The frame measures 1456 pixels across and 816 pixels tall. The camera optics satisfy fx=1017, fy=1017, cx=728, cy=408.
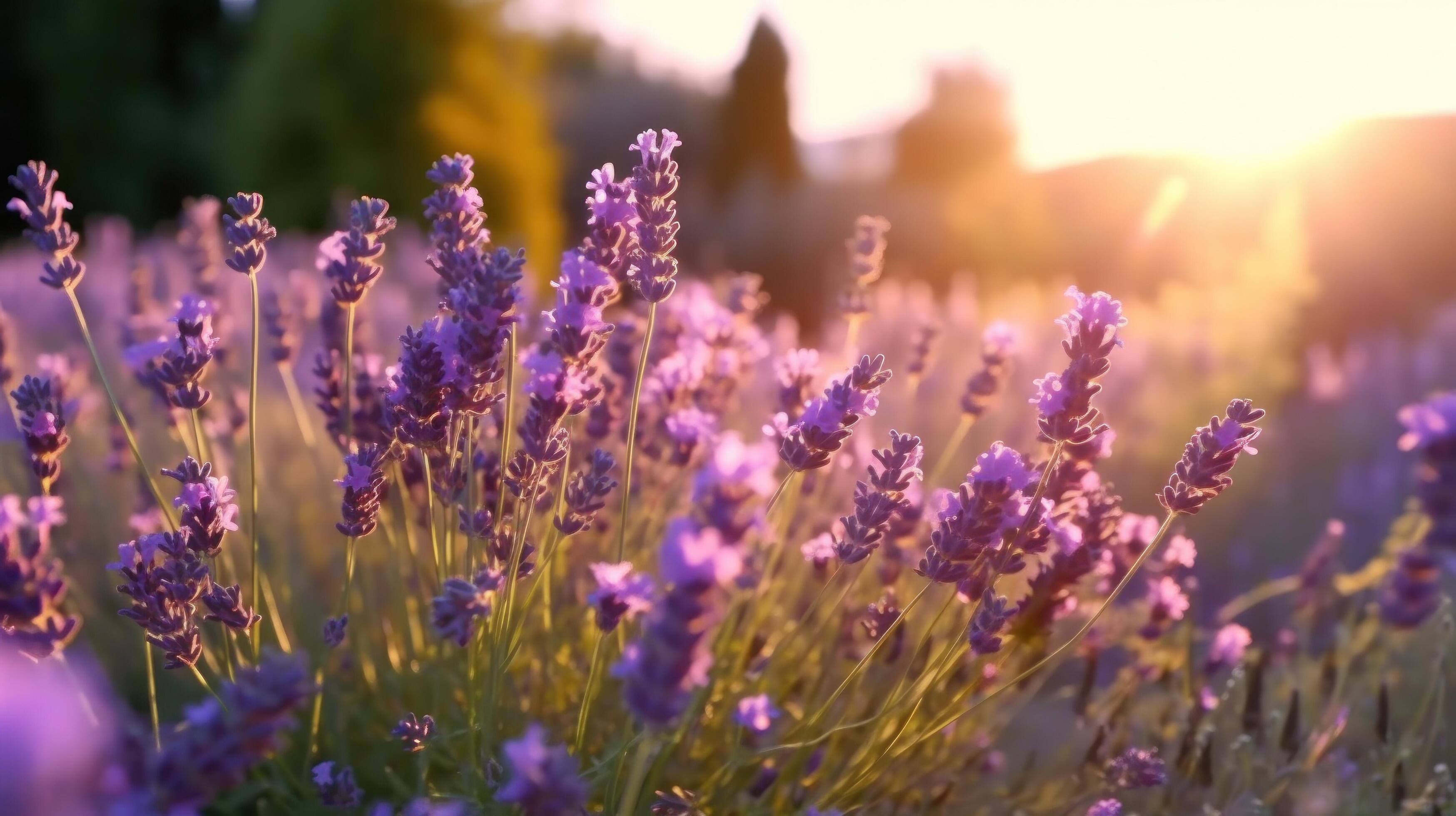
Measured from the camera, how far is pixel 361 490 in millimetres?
1480

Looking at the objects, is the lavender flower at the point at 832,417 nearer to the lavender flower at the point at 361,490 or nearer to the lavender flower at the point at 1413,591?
the lavender flower at the point at 361,490

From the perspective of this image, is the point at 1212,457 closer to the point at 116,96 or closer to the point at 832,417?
the point at 832,417

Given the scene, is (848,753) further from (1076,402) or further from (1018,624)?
(1076,402)

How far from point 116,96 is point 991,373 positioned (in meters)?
18.1

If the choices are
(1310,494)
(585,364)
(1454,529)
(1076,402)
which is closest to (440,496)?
(585,364)

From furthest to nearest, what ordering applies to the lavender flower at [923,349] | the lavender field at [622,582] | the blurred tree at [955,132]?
the blurred tree at [955,132]
the lavender flower at [923,349]
the lavender field at [622,582]

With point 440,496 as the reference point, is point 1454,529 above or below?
above

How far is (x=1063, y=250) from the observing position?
1911 cm

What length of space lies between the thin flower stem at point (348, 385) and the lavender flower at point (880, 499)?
65 cm

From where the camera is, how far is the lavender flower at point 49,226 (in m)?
1.51

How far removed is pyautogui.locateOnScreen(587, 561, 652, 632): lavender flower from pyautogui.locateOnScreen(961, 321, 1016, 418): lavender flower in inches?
40.1

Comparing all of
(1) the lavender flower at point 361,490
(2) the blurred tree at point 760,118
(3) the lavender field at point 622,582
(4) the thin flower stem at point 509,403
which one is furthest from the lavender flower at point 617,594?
(2) the blurred tree at point 760,118

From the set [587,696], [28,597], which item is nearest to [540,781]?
[587,696]

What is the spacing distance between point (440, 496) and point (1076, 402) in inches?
39.8
